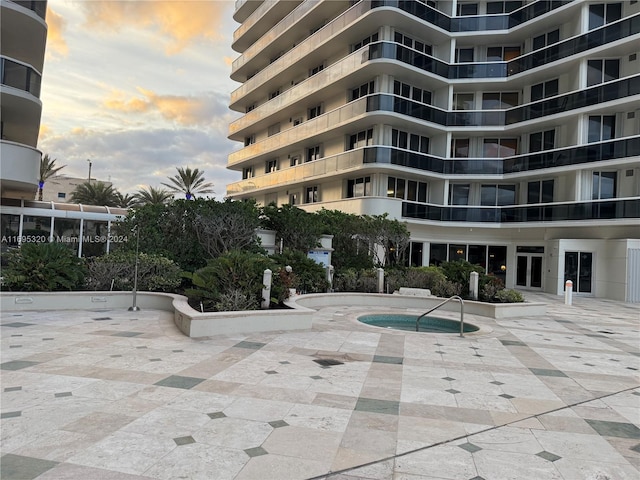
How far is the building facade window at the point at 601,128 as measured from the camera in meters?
24.5

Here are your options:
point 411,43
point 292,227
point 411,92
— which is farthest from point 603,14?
point 292,227

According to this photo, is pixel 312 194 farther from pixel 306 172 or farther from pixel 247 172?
pixel 247 172

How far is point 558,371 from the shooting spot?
782 cm

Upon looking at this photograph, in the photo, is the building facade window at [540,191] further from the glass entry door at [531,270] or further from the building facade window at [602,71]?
the building facade window at [602,71]

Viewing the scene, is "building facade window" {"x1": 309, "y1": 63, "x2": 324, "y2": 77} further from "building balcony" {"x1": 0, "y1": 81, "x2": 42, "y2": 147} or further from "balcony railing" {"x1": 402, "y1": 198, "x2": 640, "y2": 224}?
"building balcony" {"x1": 0, "y1": 81, "x2": 42, "y2": 147}

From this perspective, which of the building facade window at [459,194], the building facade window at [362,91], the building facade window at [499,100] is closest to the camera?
the building facade window at [362,91]

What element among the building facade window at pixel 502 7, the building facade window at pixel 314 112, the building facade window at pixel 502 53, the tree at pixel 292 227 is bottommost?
the tree at pixel 292 227

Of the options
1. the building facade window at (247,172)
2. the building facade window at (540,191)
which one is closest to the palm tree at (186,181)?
the building facade window at (247,172)

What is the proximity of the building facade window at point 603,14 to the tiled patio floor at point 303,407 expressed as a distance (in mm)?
23718

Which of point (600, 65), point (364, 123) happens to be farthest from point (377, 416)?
point (600, 65)

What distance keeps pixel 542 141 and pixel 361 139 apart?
1198 centimetres

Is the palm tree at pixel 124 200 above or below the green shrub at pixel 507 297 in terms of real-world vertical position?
above

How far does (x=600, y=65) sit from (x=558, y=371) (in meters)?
24.6

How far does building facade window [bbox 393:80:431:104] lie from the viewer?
27.4 m
